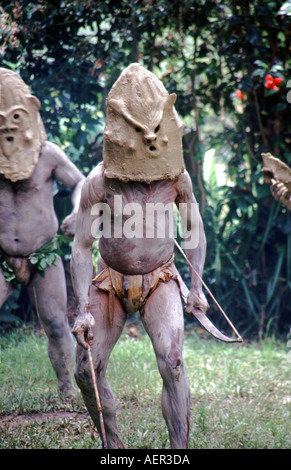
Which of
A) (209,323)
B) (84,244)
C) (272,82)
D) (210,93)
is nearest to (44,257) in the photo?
(84,244)

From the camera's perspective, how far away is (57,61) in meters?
5.80

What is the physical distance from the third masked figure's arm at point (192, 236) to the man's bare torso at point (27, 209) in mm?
1141

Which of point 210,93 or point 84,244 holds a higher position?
point 210,93

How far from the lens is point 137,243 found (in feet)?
9.87

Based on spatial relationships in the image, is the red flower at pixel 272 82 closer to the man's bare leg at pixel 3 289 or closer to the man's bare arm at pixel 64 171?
the man's bare arm at pixel 64 171

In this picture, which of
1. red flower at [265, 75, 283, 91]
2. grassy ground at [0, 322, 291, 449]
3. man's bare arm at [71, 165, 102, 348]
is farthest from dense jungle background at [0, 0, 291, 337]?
man's bare arm at [71, 165, 102, 348]

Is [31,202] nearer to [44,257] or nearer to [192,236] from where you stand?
[44,257]

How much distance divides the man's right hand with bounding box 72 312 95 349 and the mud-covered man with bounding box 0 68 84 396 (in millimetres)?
928

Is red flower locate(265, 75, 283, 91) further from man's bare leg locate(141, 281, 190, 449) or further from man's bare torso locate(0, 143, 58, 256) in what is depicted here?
man's bare leg locate(141, 281, 190, 449)

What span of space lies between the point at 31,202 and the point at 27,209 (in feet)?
0.17

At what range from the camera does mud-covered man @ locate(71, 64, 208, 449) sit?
286 centimetres
